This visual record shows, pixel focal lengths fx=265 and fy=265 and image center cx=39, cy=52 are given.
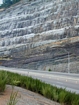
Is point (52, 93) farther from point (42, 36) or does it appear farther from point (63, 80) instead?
point (42, 36)

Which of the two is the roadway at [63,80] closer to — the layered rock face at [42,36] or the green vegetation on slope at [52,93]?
the green vegetation on slope at [52,93]

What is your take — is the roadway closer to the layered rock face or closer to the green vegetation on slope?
the green vegetation on slope

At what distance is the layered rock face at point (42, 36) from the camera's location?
170ft

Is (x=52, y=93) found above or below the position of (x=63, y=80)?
above

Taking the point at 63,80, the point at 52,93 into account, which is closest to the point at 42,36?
the point at 63,80

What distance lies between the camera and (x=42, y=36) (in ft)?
202

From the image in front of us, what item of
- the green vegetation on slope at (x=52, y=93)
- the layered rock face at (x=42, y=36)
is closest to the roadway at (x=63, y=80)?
the green vegetation on slope at (x=52, y=93)

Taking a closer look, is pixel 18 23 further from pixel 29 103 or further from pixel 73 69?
pixel 29 103

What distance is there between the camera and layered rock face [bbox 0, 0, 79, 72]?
51844 millimetres

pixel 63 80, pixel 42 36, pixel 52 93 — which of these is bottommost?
pixel 63 80

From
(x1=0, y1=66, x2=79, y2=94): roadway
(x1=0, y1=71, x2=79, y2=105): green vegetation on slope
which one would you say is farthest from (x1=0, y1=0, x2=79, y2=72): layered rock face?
(x1=0, y1=71, x2=79, y2=105): green vegetation on slope

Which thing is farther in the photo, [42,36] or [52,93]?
[42,36]

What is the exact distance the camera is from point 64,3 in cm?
6650

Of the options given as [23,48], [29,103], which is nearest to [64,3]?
[23,48]
